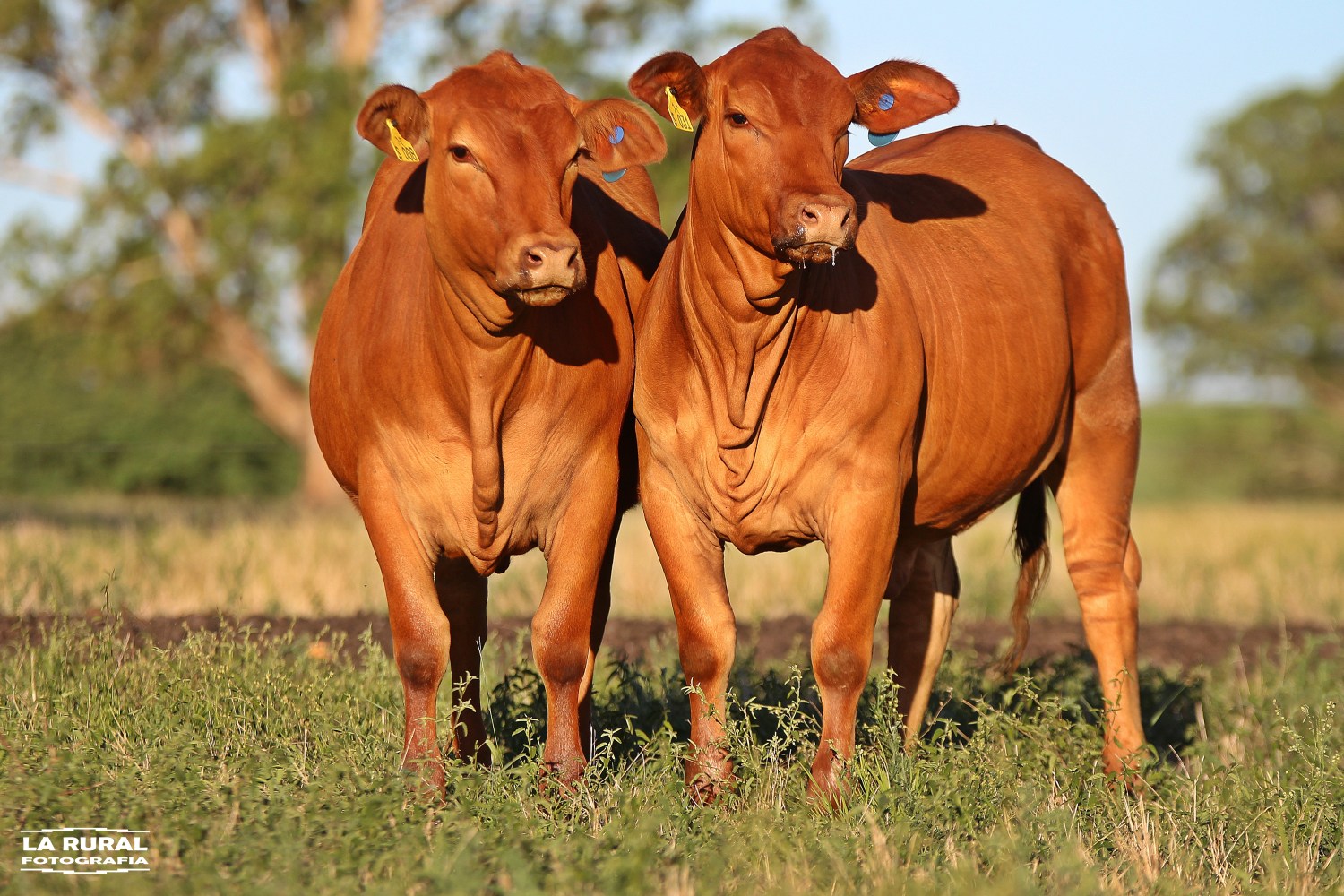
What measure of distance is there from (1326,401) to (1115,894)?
1338 inches

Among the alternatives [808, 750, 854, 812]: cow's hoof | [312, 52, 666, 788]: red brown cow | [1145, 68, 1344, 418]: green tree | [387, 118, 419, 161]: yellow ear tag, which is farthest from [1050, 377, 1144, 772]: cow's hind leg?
[1145, 68, 1344, 418]: green tree

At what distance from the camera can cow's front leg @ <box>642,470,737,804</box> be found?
4977mm

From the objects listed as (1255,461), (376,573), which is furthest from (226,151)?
(1255,461)

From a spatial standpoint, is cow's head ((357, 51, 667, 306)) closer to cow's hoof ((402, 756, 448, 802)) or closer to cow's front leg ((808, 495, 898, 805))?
cow's front leg ((808, 495, 898, 805))

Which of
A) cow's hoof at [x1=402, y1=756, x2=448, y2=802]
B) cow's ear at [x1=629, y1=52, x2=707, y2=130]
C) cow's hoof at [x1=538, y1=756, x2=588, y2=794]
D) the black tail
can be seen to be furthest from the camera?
the black tail

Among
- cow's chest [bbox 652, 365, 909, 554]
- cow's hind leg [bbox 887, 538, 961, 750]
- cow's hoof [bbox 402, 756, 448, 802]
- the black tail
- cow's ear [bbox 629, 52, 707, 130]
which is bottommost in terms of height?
cow's hoof [bbox 402, 756, 448, 802]

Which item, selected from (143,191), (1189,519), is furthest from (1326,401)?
(143,191)

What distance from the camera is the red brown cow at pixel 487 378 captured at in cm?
468

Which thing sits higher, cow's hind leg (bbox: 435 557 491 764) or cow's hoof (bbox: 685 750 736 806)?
cow's hind leg (bbox: 435 557 491 764)

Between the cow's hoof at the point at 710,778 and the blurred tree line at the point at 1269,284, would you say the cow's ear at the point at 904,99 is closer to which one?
the cow's hoof at the point at 710,778

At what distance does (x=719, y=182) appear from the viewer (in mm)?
4758

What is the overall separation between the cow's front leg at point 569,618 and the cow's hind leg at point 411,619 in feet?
1.08

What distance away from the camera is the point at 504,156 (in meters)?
4.62

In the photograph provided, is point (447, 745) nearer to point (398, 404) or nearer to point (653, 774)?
point (653, 774)
